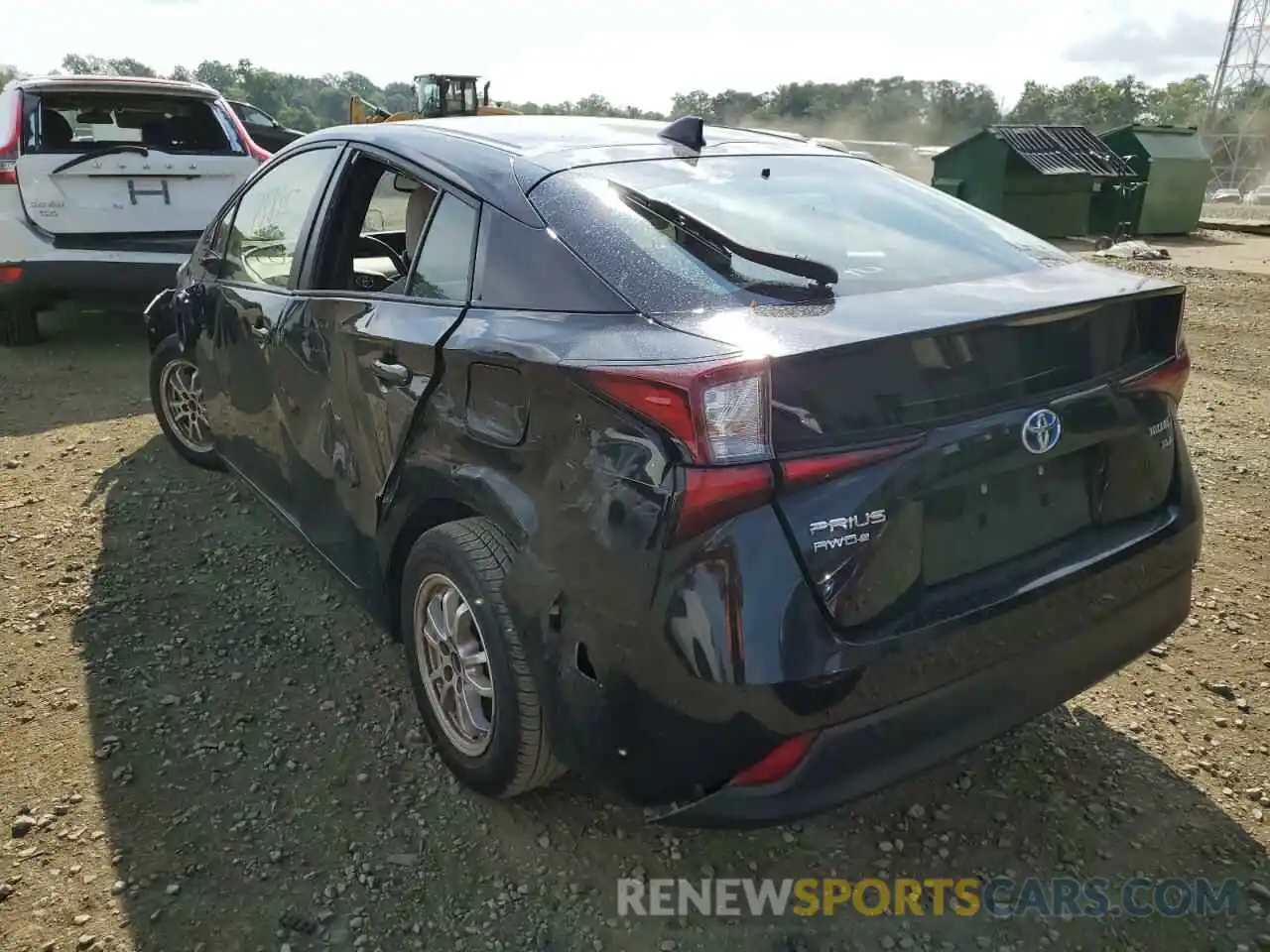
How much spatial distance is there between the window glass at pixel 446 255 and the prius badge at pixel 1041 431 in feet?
4.34

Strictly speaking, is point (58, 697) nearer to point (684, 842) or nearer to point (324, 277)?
point (324, 277)

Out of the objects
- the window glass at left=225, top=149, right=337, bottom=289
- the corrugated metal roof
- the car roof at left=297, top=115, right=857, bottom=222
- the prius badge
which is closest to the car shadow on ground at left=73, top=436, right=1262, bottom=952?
the prius badge

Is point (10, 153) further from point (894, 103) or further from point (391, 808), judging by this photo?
point (894, 103)

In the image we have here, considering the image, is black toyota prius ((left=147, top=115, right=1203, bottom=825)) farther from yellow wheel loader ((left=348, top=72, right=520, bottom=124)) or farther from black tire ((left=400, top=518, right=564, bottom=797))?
yellow wheel loader ((left=348, top=72, right=520, bottom=124))

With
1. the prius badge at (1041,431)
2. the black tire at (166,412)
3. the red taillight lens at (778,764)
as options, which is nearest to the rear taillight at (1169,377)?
the prius badge at (1041,431)

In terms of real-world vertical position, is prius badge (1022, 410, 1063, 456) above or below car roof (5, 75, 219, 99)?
below

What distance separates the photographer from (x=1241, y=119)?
42.3m

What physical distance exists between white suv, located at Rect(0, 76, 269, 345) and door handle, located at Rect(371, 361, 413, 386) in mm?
4615

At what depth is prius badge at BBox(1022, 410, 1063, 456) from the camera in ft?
6.54

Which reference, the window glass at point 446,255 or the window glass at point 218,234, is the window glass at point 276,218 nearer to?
the window glass at point 218,234

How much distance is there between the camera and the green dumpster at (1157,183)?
599 inches

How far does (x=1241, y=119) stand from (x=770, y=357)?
50748 mm

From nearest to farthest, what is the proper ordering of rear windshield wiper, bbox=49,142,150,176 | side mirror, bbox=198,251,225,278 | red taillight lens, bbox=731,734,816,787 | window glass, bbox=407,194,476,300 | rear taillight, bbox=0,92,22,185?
red taillight lens, bbox=731,734,816,787 → window glass, bbox=407,194,476,300 → side mirror, bbox=198,251,225,278 → rear taillight, bbox=0,92,22,185 → rear windshield wiper, bbox=49,142,150,176

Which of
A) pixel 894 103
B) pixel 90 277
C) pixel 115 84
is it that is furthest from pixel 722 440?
pixel 894 103
